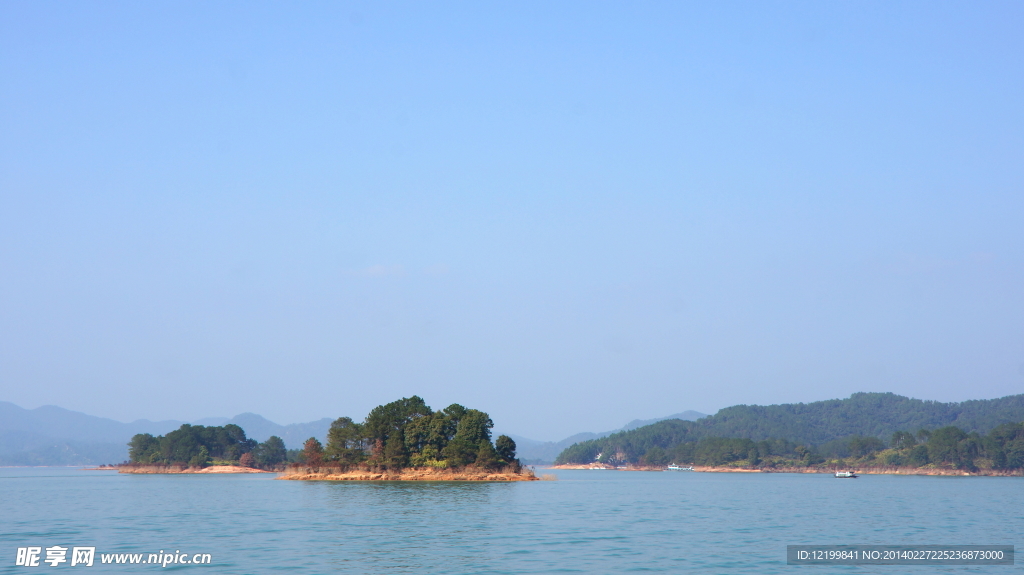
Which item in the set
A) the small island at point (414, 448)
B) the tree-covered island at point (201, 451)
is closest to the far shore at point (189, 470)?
the tree-covered island at point (201, 451)

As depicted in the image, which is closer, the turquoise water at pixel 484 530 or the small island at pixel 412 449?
the turquoise water at pixel 484 530

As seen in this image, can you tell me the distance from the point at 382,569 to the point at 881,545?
981 inches

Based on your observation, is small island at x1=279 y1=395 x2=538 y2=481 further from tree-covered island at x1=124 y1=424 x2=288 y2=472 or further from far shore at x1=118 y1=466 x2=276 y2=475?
tree-covered island at x1=124 y1=424 x2=288 y2=472

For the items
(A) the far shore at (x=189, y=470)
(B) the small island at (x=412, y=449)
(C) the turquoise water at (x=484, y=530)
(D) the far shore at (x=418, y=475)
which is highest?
(B) the small island at (x=412, y=449)

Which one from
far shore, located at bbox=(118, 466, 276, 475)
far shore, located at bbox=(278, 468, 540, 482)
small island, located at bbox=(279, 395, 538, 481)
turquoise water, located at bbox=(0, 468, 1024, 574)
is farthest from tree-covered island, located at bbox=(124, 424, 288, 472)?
turquoise water, located at bbox=(0, 468, 1024, 574)

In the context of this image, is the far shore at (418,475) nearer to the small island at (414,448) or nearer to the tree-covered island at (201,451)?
the small island at (414,448)

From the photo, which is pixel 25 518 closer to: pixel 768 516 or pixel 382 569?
pixel 382 569

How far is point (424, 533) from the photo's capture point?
45969mm

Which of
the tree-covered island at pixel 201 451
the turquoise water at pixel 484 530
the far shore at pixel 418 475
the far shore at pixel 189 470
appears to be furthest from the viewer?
the tree-covered island at pixel 201 451

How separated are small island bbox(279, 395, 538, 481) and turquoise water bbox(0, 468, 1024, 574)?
109ft

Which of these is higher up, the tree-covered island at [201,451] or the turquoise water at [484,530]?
the tree-covered island at [201,451]

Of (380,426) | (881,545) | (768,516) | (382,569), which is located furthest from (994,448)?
(382,569)

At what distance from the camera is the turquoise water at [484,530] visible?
34812mm

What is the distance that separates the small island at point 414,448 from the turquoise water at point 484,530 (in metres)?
33.3
